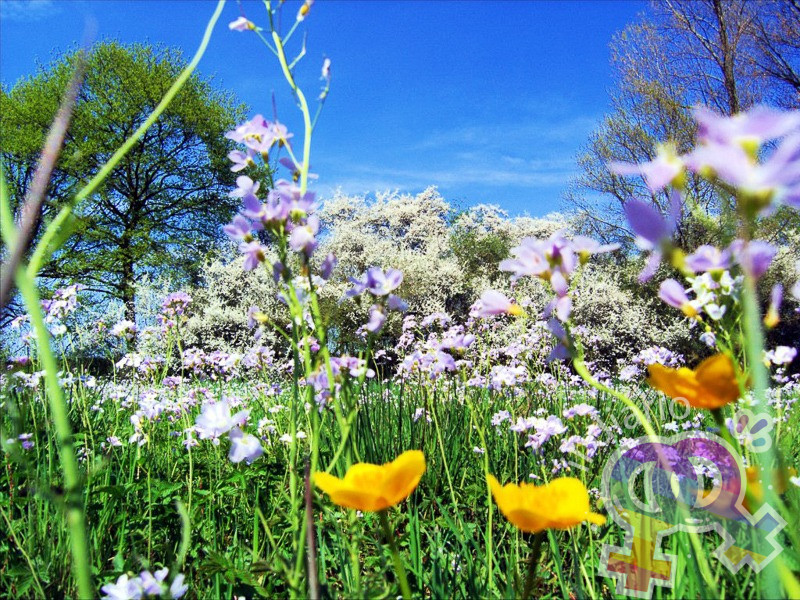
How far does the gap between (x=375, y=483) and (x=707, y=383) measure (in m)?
0.54

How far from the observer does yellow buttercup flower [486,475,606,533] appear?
948 millimetres

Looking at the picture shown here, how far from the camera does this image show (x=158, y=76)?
1895 centimetres

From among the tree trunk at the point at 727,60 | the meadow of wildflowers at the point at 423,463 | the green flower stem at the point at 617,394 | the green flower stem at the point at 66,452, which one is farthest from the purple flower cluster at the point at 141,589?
the tree trunk at the point at 727,60

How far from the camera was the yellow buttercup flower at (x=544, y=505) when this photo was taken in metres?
0.95

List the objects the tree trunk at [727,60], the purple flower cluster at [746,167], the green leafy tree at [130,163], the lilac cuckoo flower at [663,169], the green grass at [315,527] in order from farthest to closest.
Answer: the green leafy tree at [130,163] → the tree trunk at [727,60] → the green grass at [315,527] → the lilac cuckoo flower at [663,169] → the purple flower cluster at [746,167]

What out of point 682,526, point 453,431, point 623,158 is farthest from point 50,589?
point 623,158

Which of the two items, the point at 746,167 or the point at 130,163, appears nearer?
the point at 746,167

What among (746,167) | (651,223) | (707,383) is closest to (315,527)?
(707,383)

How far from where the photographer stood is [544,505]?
0.99m

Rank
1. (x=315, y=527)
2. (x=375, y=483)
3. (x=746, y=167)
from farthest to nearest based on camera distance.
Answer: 1. (x=315, y=527)
2. (x=375, y=483)
3. (x=746, y=167)

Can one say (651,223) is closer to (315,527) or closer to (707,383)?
(707,383)

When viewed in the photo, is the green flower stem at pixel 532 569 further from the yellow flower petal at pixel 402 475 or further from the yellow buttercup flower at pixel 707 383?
the yellow buttercup flower at pixel 707 383

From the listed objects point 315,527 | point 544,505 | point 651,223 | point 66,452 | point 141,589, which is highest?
point 651,223

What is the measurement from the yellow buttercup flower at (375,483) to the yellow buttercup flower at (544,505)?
0.43ft
